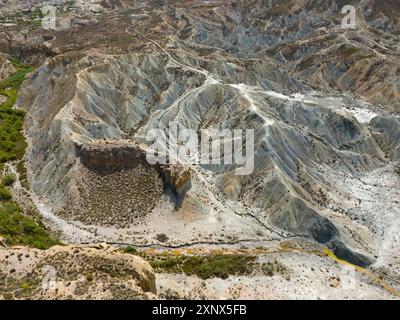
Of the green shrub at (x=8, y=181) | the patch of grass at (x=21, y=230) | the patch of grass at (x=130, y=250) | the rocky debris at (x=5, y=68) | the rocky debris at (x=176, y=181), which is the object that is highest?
the rocky debris at (x=5, y=68)

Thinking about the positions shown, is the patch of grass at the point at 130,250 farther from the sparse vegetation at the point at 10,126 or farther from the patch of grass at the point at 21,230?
the sparse vegetation at the point at 10,126

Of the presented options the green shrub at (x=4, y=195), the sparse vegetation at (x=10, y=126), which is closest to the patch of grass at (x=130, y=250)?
the green shrub at (x=4, y=195)

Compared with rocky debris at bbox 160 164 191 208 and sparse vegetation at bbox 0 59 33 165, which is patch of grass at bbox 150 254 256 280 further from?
sparse vegetation at bbox 0 59 33 165

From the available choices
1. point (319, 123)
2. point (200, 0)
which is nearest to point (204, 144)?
point (319, 123)

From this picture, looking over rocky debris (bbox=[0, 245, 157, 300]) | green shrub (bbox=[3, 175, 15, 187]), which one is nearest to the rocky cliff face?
green shrub (bbox=[3, 175, 15, 187])

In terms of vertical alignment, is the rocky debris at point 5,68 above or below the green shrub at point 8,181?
above

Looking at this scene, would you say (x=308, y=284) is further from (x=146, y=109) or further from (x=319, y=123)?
(x=146, y=109)
